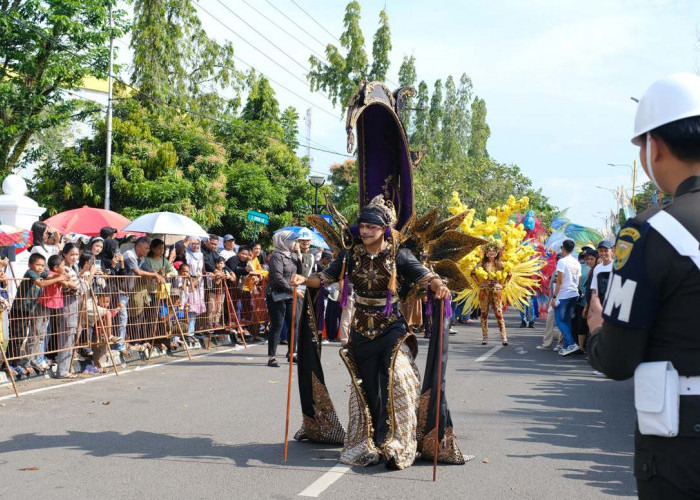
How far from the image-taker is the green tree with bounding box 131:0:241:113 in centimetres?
3494

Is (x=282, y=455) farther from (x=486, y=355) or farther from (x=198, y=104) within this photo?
(x=198, y=104)

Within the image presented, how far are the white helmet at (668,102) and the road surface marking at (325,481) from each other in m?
3.84

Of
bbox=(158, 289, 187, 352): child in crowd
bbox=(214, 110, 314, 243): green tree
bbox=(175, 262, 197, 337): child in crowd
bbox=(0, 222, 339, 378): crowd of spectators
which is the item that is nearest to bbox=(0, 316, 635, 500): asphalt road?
bbox=(0, 222, 339, 378): crowd of spectators

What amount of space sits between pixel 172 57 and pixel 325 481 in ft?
109

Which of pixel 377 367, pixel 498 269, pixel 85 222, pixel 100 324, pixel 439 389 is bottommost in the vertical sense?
pixel 439 389

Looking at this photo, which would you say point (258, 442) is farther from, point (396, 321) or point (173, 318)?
point (173, 318)

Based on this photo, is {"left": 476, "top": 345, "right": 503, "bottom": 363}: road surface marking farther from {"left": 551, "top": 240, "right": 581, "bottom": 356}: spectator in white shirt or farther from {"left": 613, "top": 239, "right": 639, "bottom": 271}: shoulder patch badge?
{"left": 613, "top": 239, "right": 639, "bottom": 271}: shoulder patch badge

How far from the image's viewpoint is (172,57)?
36.5 meters

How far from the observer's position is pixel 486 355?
14234 mm

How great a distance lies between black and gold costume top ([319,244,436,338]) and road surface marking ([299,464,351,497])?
3.58ft

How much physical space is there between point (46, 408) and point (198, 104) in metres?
33.5

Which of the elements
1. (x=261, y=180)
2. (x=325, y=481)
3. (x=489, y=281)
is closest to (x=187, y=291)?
(x=489, y=281)

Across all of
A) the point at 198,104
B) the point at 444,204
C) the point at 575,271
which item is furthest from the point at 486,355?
the point at 198,104

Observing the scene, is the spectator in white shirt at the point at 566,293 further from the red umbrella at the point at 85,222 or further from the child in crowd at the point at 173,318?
the red umbrella at the point at 85,222
